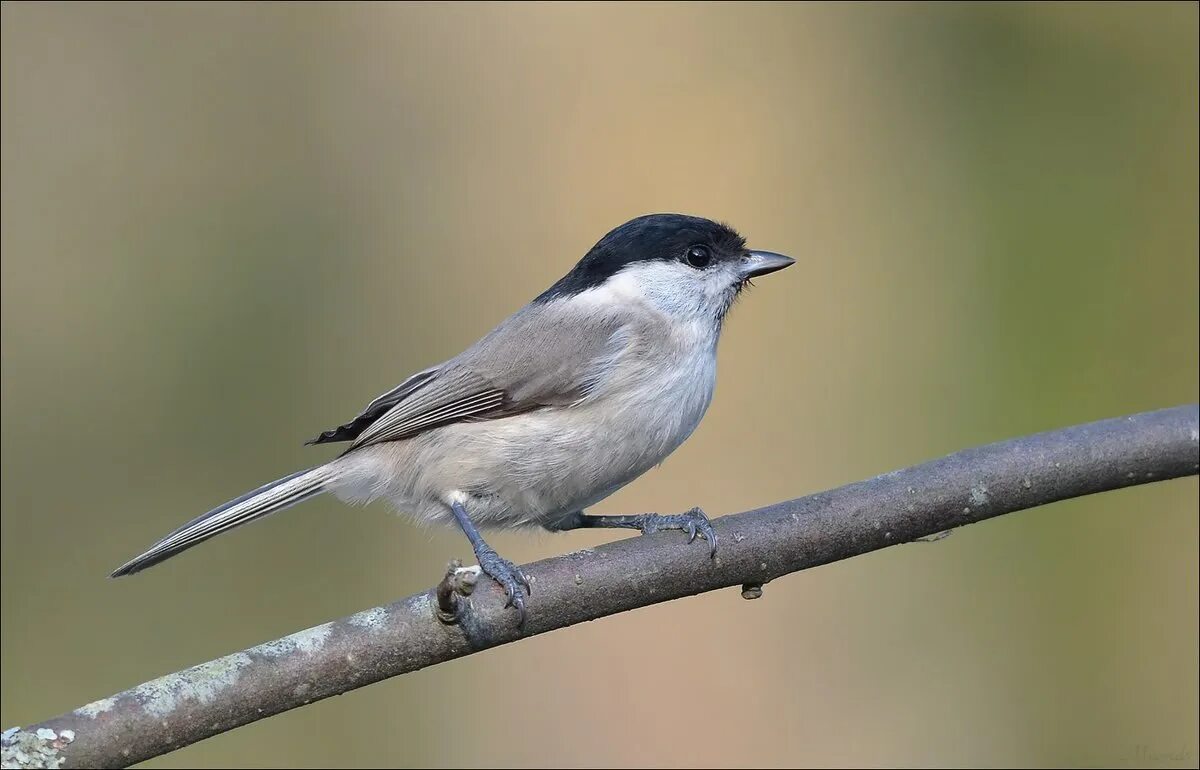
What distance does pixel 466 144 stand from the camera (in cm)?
532

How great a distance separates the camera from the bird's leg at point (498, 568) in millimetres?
2141

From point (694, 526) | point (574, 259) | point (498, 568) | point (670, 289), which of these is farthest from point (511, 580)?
point (574, 259)

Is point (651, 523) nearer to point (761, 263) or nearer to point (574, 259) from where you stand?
point (761, 263)

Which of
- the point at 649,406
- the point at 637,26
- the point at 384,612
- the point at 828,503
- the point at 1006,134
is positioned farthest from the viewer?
Answer: the point at 637,26

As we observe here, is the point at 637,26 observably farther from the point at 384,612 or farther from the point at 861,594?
the point at 384,612

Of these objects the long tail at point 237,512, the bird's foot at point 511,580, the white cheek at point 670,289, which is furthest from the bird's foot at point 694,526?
the long tail at point 237,512

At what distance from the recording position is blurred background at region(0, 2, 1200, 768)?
14.2ft

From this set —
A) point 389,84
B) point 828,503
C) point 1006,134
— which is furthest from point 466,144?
point 828,503

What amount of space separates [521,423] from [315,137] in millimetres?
3118

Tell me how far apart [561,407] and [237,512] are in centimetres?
78

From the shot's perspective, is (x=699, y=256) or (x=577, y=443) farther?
(x=699, y=256)

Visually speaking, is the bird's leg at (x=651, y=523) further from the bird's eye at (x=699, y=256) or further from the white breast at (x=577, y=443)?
the bird's eye at (x=699, y=256)

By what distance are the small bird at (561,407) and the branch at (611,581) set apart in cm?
22

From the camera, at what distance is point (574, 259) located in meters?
4.95
